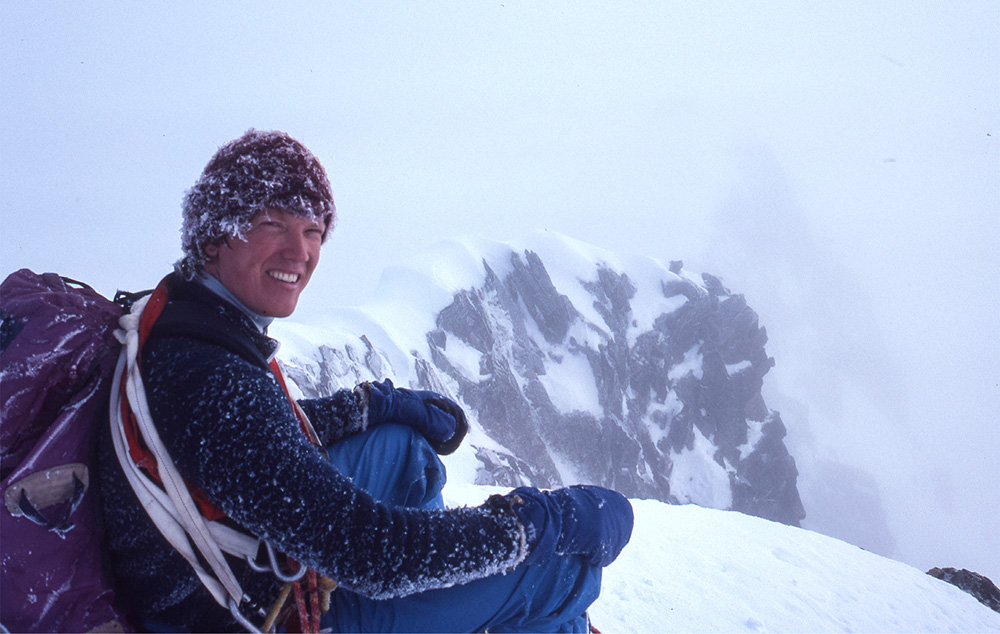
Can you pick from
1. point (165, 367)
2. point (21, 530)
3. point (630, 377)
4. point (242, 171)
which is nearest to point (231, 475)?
point (165, 367)

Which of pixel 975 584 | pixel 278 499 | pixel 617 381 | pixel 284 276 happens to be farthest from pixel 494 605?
pixel 617 381

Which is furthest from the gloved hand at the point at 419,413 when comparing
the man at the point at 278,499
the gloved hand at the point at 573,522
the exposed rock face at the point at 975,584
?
the exposed rock face at the point at 975,584

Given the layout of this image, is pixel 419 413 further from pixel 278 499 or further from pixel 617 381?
pixel 617 381

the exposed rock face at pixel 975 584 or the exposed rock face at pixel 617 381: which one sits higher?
the exposed rock face at pixel 975 584

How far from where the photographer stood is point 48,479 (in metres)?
1.57

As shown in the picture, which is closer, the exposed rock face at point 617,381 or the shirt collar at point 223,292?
the shirt collar at point 223,292

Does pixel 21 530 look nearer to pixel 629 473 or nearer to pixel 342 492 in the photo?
pixel 342 492

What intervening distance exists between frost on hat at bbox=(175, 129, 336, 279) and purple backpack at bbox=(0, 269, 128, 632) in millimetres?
513

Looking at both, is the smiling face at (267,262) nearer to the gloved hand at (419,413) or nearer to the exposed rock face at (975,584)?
the gloved hand at (419,413)

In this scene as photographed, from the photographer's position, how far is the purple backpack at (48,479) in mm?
1551

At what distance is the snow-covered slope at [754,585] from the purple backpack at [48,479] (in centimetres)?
405

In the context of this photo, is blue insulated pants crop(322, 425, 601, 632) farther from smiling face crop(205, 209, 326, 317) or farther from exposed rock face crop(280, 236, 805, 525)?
exposed rock face crop(280, 236, 805, 525)

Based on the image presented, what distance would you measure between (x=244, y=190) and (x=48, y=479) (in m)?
1.14

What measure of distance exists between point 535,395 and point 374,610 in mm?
56392
